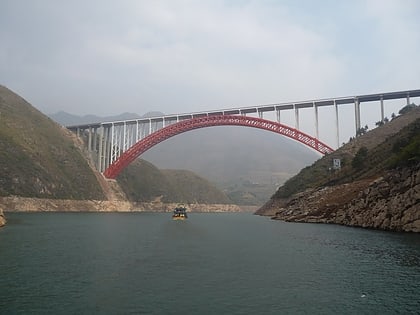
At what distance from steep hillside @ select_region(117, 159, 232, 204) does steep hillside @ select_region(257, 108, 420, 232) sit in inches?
2008

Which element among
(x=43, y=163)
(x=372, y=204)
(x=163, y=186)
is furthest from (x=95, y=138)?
(x=372, y=204)

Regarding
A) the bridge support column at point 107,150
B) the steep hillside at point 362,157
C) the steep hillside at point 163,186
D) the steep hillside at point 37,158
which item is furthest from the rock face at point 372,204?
the steep hillside at point 163,186

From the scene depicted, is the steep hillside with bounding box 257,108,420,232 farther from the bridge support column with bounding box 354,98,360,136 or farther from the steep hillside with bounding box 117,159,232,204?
the steep hillside with bounding box 117,159,232,204

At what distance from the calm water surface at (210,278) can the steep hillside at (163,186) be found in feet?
298

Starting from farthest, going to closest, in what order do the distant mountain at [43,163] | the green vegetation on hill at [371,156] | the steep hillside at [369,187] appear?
the distant mountain at [43,163] → the green vegetation on hill at [371,156] → the steep hillside at [369,187]

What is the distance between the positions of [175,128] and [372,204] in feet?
182

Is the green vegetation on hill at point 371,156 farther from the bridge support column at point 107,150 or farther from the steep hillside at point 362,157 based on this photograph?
the bridge support column at point 107,150

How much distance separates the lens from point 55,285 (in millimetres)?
17422

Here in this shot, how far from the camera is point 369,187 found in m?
45.5

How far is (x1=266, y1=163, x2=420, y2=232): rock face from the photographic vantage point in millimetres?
37438

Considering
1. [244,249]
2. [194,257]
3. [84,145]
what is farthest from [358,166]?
[84,145]

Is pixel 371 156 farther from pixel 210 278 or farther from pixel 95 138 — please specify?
pixel 95 138

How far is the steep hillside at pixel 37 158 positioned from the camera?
81000mm

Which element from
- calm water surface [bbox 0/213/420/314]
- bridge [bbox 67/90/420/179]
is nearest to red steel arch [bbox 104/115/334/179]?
bridge [bbox 67/90/420/179]
